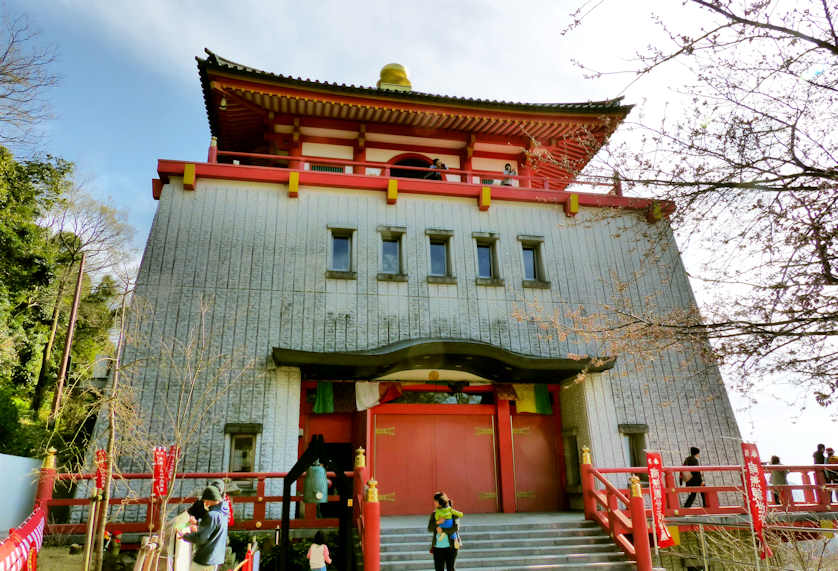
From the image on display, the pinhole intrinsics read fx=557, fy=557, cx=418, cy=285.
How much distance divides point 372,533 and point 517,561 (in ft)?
8.48

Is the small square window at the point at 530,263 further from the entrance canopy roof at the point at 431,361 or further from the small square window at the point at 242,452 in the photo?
the small square window at the point at 242,452

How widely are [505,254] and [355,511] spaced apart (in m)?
7.10

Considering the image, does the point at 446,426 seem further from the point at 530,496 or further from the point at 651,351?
the point at 651,351

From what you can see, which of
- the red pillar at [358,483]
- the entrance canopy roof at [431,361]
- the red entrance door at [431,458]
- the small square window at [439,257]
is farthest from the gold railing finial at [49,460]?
the small square window at [439,257]

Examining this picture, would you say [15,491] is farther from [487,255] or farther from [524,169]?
[524,169]

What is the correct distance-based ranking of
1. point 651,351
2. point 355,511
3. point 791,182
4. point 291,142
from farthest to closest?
point 291,142
point 355,511
point 651,351
point 791,182

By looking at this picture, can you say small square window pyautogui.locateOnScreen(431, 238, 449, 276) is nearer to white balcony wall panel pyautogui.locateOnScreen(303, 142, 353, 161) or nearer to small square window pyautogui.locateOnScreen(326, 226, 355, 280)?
small square window pyautogui.locateOnScreen(326, 226, 355, 280)

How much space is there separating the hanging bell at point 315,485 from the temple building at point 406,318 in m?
3.09

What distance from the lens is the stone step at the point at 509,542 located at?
31.0ft

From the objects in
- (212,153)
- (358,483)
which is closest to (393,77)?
(212,153)

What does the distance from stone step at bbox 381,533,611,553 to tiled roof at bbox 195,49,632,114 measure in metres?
9.58

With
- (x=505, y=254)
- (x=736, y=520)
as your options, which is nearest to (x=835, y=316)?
A: (x=736, y=520)

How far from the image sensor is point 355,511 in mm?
10164

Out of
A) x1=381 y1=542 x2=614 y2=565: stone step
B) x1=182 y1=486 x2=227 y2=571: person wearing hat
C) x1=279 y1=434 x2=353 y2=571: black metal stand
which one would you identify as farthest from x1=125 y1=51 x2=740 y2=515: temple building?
x1=182 y1=486 x2=227 y2=571: person wearing hat
